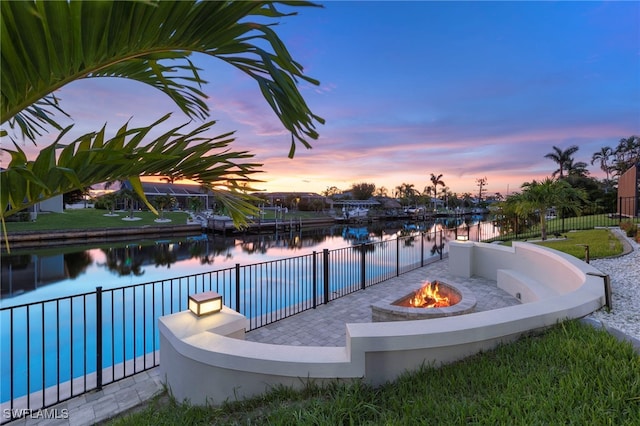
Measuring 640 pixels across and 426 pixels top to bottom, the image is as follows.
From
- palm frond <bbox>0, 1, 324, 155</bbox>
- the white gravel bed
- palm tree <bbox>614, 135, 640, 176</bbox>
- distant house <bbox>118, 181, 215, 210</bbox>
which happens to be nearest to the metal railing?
palm frond <bbox>0, 1, 324, 155</bbox>

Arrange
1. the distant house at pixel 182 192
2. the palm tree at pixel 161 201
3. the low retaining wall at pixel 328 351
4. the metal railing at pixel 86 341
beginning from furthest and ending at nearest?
the distant house at pixel 182 192 < the palm tree at pixel 161 201 < the metal railing at pixel 86 341 < the low retaining wall at pixel 328 351

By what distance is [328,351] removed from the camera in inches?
92.8

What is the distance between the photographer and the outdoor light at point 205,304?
9.84ft

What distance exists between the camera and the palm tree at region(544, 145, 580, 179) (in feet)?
112

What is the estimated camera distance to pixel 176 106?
2.30 m

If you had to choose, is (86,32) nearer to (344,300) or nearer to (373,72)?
(344,300)

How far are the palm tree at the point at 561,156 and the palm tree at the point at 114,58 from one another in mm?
43716

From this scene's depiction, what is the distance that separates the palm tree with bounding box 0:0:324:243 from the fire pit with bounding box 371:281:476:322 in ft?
12.2

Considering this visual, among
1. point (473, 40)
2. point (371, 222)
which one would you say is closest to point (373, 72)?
point (473, 40)

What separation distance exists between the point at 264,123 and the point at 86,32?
325 inches

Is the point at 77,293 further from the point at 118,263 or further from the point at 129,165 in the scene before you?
the point at 129,165

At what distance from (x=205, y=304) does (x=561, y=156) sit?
45.0 m

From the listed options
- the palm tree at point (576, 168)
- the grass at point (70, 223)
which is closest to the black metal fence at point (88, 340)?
the grass at point (70, 223)

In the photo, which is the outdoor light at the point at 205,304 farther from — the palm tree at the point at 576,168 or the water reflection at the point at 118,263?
the palm tree at the point at 576,168
